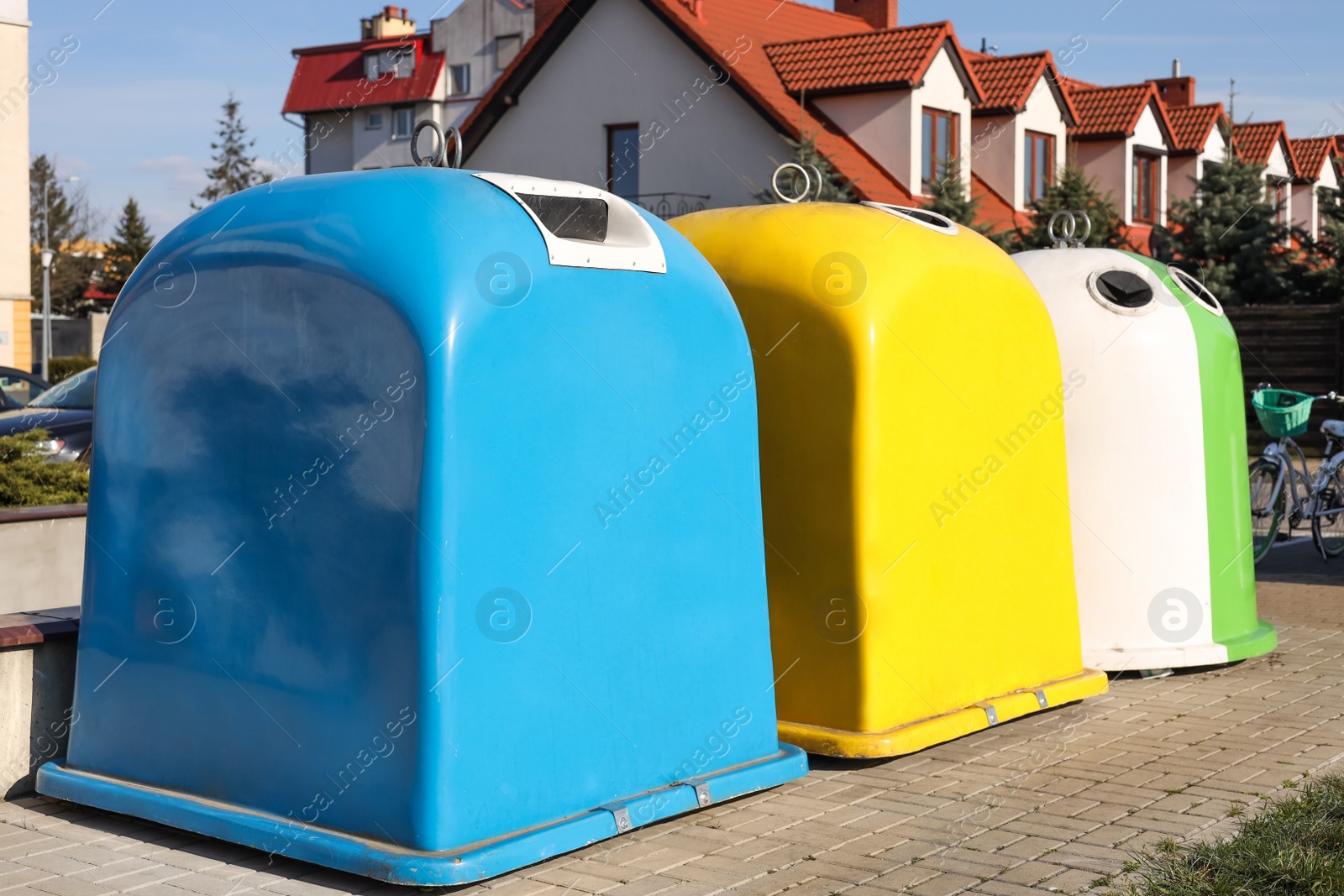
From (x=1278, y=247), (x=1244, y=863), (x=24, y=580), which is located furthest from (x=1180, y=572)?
(x=1278, y=247)

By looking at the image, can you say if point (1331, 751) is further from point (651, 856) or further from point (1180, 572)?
point (651, 856)

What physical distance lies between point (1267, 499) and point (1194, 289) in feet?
12.8

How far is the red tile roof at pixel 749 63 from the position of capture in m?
23.7

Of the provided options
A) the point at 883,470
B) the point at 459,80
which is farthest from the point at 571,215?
the point at 459,80

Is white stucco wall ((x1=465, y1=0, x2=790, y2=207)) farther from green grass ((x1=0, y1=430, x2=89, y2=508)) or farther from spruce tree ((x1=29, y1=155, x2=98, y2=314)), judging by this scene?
spruce tree ((x1=29, y1=155, x2=98, y2=314))

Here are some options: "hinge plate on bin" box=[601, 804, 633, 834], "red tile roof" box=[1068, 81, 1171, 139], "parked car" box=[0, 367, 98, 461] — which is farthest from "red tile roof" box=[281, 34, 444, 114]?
"hinge plate on bin" box=[601, 804, 633, 834]

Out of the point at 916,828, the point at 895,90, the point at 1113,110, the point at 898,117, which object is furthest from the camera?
the point at 1113,110

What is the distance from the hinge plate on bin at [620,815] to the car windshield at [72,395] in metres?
8.79

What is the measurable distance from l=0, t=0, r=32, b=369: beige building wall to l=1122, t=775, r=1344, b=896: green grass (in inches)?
1006

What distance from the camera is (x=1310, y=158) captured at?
3756 centimetres

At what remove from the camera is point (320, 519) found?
384 centimetres

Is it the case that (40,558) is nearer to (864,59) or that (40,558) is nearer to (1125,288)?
(1125,288)

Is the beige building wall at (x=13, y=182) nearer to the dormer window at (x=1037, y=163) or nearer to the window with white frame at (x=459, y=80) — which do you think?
the dormer window at (x=1037, y=163)

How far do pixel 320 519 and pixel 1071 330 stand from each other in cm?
391
